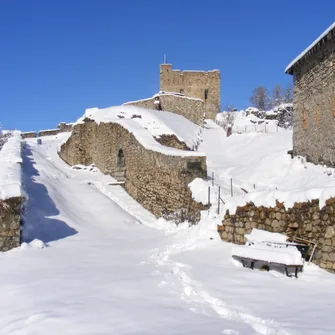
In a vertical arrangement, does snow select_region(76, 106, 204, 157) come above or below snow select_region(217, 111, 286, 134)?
below

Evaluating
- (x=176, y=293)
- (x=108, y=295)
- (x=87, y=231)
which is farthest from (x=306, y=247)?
(x=87, y=231)

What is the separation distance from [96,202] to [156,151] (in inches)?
96.1

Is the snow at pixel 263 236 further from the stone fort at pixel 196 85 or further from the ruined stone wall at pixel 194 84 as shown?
the ruined stone wall at pixel 194 84

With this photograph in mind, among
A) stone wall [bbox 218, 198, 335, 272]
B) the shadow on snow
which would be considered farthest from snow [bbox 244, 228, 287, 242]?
the shadow on snow

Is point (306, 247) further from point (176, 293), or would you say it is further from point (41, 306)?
point (41, 306)

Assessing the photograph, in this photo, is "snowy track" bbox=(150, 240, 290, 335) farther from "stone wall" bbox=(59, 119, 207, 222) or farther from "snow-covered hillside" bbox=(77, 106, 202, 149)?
"snow-covered hillside" bbox=(77, 106, 202, 149)

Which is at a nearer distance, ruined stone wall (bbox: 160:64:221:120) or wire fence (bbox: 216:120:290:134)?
wire fence (bbox: 216:120:290:134)

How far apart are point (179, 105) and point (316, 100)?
18.2 meters

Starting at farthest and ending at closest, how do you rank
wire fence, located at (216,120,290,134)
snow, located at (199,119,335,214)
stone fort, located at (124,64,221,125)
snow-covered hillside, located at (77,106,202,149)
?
stone fort, located at (124,64,221,125) → wire fence, located at (216,120,290,134) → snow-covered hillside, located at (77,106,202,149) → snow, located at (199,119,335,214)

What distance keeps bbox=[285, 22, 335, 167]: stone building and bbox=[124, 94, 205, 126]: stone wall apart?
1530 cm

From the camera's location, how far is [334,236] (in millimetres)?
6281

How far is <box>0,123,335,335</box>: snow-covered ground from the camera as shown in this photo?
433 centimetres

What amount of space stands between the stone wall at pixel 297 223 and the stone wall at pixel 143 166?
2669 millimetres

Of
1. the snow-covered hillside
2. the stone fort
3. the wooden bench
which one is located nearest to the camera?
the wooden bench
